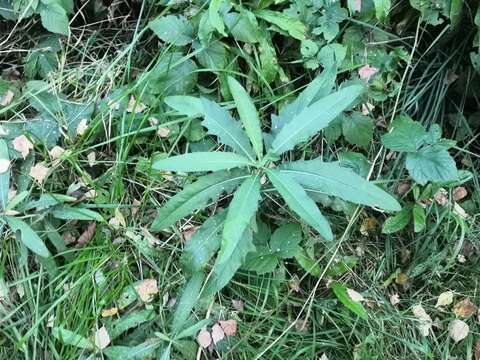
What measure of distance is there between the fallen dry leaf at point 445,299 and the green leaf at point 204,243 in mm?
669

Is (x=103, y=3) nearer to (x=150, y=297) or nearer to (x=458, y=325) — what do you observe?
(x=150, y=297)

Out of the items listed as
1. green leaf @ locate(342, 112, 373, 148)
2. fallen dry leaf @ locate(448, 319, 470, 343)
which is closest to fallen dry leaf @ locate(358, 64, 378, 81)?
green leaf @ locate(342, 112, 373, 148)

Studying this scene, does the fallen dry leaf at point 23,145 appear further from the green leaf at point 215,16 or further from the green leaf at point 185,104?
the green leaf at point 215,16

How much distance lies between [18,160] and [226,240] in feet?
2.42

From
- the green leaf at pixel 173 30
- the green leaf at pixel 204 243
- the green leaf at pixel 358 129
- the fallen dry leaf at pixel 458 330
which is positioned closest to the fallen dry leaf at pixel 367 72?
the green leaf at pixel 358 129

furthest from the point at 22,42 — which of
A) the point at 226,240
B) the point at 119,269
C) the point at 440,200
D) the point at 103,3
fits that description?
the point at 440,200

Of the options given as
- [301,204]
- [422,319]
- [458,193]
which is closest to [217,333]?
[301,204]

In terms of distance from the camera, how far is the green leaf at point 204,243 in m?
1.40

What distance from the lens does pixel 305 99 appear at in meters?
1.45

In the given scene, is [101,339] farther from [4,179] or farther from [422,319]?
[422,319]

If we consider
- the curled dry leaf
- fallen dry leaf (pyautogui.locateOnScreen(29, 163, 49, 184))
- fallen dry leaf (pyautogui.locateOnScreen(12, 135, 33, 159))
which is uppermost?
fallen dry leaf (pyautogui.locateOnScreen(12, 135, 33, 159))

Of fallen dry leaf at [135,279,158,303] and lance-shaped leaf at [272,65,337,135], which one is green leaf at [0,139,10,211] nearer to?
fallen dry leaf at [135,279,158,303]

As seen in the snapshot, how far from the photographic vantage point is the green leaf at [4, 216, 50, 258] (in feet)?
4.61

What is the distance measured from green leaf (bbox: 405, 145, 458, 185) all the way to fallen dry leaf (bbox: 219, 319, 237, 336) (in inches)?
24.4
